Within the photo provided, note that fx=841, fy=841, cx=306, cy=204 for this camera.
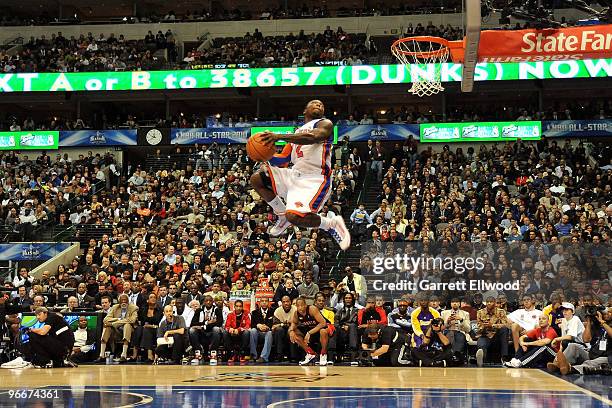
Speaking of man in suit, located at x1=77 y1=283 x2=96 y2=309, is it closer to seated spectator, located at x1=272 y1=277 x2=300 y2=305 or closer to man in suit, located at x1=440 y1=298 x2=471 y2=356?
seated spectator, located at x1=272 y1=277 x2=300 y2=305

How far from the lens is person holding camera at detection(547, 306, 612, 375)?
631 inches

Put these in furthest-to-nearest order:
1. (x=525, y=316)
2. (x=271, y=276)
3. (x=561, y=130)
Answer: (x=561, y=130), (x=271, y=276), (x=525, y=316)

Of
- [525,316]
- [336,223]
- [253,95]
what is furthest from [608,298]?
[253,95]

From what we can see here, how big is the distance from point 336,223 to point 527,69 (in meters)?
27.6

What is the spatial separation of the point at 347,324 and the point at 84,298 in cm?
672

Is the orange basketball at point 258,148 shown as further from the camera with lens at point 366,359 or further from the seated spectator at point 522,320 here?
the seated spectator at point 522,320

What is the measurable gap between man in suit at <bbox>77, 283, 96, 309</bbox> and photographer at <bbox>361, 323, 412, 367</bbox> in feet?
22.6

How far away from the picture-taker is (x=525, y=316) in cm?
1717

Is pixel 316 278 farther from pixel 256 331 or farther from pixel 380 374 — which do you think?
pixel 380 374

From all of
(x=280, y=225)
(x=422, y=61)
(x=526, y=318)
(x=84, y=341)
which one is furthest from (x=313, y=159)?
(x=84, y=341)

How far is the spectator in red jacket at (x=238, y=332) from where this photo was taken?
60.8 feet

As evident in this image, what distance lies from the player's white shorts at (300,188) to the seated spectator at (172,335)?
32.4ft

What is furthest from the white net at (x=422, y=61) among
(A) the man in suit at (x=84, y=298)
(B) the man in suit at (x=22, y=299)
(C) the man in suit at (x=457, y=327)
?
(B) the man in suit at (x=22, y=299)

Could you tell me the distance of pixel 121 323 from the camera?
61.7 feet
